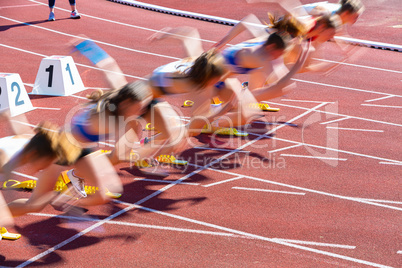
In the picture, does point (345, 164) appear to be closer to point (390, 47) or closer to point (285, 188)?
point (285, 188)

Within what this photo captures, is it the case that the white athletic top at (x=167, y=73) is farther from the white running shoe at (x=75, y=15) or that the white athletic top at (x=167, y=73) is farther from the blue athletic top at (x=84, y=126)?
the white running shoe at (x=75, y=15)

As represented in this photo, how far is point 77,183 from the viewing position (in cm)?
601

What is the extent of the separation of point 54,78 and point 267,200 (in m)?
5.51

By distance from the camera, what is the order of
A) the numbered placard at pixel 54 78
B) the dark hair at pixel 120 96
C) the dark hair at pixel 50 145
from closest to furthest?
the dark hair at pixel 50 145, the dark hair at pixel 120 96, the numbered placard at pixel 54 78

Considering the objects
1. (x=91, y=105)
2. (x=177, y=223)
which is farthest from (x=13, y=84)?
(x=177, y=223)

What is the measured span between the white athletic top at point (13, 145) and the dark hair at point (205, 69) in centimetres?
190

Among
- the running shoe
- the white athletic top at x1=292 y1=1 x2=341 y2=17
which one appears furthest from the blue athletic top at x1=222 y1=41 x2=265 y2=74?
the running shoe

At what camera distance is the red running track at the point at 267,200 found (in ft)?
17.0

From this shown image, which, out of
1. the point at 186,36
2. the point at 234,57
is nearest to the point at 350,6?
the point at 234,57

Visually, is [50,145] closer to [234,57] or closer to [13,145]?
A: [13,145]

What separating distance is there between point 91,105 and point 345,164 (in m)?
3.88

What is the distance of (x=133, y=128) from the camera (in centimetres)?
672

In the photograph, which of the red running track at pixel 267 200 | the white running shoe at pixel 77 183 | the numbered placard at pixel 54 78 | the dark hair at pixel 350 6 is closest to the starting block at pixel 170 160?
the red running track at pixel 267 200

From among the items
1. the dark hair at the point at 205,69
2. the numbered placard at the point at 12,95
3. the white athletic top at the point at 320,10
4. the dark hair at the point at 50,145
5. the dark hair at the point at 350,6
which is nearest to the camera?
the dark hair at the point at 50,145
